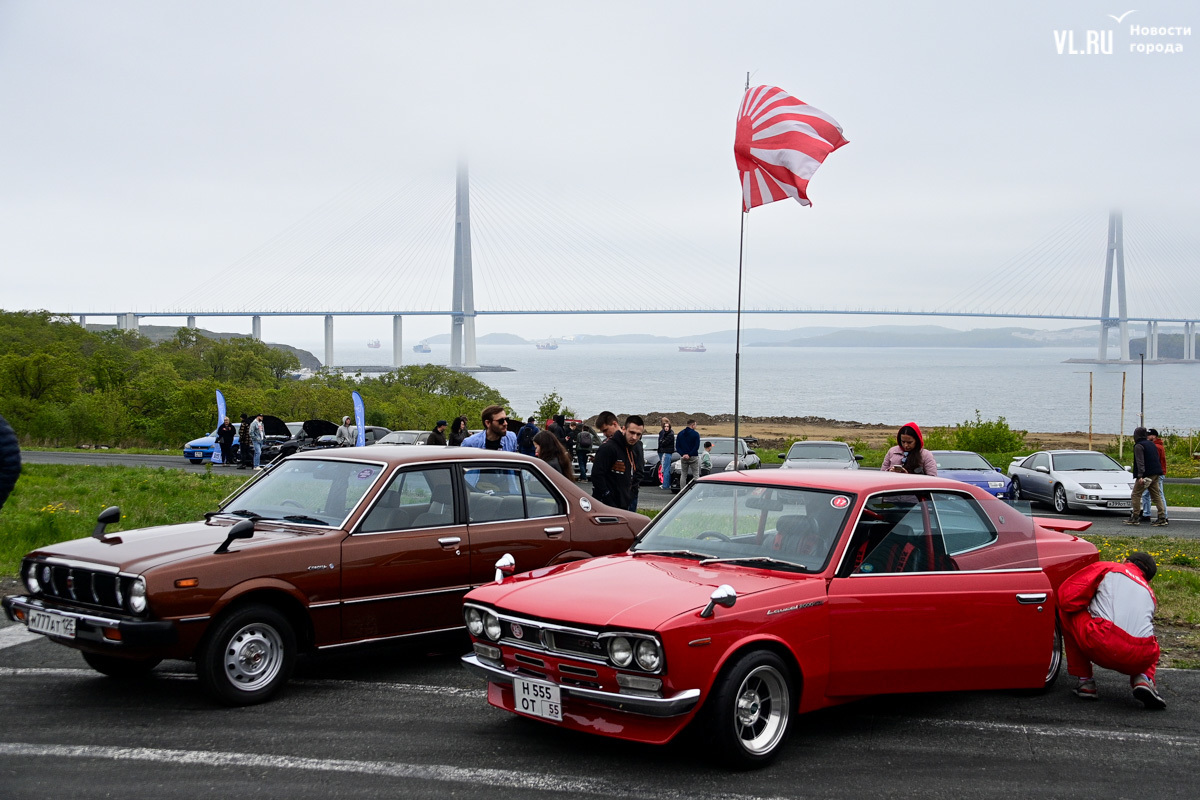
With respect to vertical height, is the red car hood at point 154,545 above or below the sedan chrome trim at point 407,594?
above

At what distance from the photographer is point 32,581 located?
6277 millimetres

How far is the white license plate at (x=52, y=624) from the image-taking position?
5906 millimetres

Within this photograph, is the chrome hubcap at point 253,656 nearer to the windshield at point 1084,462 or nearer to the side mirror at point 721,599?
the side mirror at point 721,599

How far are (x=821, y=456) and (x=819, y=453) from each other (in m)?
0.14

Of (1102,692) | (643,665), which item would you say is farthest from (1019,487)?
(643,665)

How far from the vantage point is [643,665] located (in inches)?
187

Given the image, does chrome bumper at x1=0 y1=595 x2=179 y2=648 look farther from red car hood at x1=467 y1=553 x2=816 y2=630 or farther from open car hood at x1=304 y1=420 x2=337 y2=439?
open car hood at x1=304 y1=420 x2=337 y2=439

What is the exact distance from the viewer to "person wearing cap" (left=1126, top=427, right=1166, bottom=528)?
1712cm

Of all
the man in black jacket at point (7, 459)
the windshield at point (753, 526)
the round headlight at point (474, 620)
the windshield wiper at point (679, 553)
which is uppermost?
the man in black jacket at point (7, 459)

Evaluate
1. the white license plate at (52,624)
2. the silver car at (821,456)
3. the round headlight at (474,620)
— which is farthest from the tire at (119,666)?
the silver car at (821,456)

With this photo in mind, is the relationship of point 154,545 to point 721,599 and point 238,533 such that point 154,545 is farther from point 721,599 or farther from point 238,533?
point 721,599

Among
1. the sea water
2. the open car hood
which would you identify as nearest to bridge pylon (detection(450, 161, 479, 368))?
the sea water

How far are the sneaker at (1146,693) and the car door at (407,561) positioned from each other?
4.14 metres

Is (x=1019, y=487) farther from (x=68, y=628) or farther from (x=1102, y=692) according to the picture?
(x=68, y=628)
